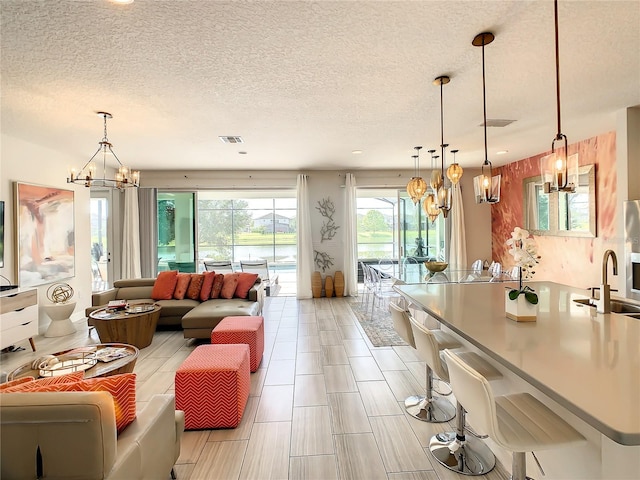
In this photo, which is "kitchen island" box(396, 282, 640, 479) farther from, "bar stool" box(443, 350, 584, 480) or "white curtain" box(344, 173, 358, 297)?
"white curtain" box(344, 173, 358, 297)

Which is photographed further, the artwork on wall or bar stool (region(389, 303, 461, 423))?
the artwork on wall

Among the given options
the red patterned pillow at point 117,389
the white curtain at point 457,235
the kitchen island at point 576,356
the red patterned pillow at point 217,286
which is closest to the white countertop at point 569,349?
the kitchen island at point 576,356

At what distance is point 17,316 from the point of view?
12.9 ft

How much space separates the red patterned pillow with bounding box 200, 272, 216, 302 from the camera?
5.18 meters

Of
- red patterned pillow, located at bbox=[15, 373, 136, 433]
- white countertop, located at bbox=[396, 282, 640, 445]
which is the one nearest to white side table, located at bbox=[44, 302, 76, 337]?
red patterned pillow, located at bbox=[15, 373, 136, 433]

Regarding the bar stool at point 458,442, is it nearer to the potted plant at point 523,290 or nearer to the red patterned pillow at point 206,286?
the potted plant at point 523,290

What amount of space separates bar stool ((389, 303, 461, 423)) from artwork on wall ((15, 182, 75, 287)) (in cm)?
487

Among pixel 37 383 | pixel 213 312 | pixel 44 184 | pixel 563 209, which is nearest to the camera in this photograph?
pixel 37 383

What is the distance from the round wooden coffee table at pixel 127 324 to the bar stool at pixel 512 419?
3.77m

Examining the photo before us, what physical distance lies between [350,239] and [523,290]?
214 inches

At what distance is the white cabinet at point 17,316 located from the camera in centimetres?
376

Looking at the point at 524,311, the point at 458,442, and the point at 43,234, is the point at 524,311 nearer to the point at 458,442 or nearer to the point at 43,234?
the point at 458,442

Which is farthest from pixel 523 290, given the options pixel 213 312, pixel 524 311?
pixel 213 312

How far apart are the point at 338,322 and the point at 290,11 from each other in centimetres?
430
